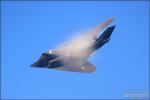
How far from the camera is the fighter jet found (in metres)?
69.6

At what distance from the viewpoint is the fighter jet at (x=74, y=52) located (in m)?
69.6

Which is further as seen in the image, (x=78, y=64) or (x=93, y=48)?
(x=78, y=64)

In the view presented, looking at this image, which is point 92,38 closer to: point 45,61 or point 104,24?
point 104,24

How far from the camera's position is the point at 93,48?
69938 millimetres

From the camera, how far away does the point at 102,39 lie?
69.5 metres

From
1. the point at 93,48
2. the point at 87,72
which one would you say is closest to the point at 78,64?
the point at 87,72

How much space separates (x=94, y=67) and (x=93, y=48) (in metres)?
7.35

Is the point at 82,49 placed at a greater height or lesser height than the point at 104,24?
lesser

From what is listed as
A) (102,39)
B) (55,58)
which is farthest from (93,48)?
(55,58)

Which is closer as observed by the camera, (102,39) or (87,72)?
(102,39)

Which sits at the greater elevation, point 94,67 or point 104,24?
point 104,24

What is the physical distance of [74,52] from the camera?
236 feet

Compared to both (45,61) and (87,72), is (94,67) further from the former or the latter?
(45,61)

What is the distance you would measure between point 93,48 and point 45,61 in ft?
27.8
